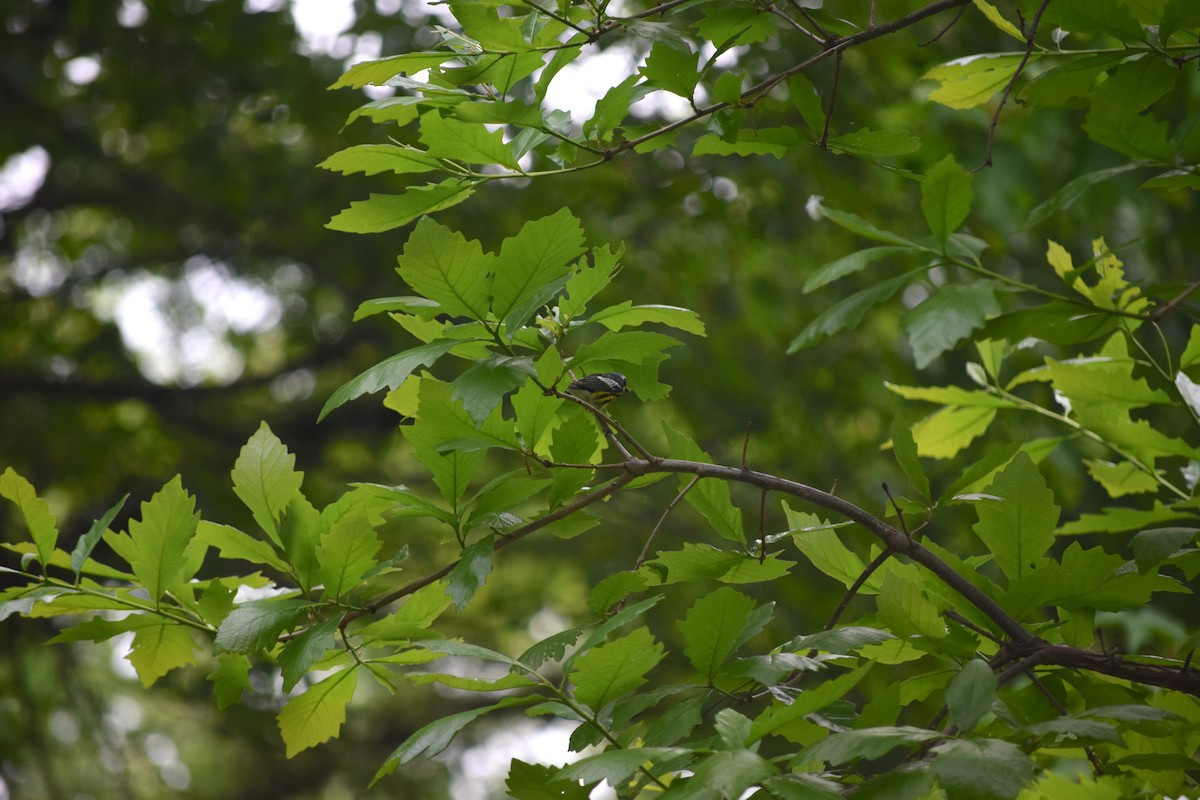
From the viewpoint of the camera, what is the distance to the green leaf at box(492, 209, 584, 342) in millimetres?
631

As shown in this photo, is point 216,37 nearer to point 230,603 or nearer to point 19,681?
point 19,681

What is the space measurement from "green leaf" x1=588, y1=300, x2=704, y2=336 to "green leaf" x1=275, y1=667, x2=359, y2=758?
0.94 ft

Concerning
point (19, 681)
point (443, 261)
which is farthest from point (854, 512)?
point (19, 681)

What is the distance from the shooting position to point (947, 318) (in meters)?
0.73

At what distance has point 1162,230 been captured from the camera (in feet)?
7.39

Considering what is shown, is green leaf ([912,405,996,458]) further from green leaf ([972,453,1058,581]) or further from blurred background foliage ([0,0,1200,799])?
blurred background foliage ([0,0,1200,799])

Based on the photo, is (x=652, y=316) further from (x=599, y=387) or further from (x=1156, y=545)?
(x=1156, y=545)

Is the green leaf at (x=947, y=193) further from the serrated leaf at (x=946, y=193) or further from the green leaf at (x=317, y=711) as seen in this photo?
the green leaf at (x=317, y=711)

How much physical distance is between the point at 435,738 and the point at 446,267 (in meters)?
0.26

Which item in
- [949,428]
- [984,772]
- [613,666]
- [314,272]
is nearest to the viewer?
[984,772]

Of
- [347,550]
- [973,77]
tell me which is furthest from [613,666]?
[973,77]

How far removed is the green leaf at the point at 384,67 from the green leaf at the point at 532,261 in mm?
157

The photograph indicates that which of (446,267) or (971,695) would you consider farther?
(446,267)

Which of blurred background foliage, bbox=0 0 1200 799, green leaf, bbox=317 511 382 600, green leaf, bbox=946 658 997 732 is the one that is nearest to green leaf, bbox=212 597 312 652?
green leaf, bbox=317 511 382 600
